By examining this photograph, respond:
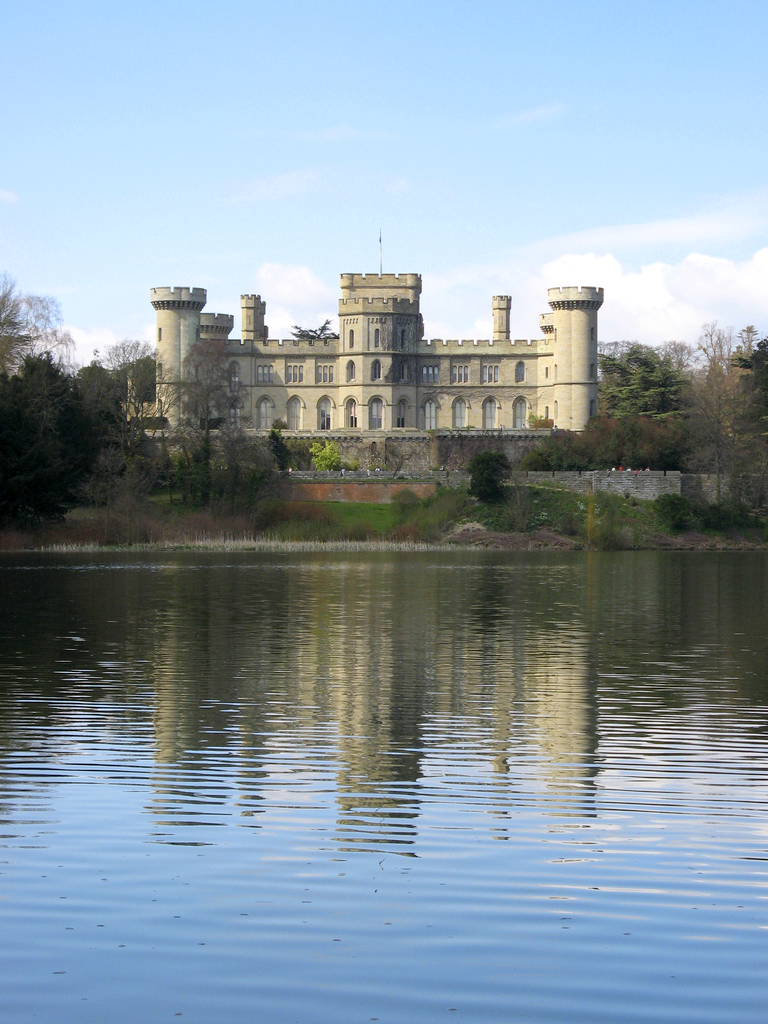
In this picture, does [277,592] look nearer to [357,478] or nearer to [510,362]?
[357,478]

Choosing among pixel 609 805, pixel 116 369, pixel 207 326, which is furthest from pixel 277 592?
pixel 207 326

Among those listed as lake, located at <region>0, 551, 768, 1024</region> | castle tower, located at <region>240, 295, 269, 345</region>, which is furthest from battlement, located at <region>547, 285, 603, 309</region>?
lake, located at <region>0, 551, 768, 1024</region>

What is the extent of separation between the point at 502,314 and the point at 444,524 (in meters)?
32.3

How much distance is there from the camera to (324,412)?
81.4 meters

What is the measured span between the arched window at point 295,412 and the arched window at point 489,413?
11.2m

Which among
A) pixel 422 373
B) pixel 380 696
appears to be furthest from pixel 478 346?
pixel 380 696

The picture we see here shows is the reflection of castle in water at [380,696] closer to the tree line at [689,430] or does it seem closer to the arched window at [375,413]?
the tree line at [689,430]

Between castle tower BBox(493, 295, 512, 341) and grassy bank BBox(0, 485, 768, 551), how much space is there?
1055 inches

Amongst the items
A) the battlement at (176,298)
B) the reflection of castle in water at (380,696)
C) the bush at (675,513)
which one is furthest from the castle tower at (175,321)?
the reflection of castle in water at (380,696)

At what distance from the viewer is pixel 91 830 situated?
25.9 feet

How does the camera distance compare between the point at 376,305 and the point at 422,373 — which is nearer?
the point at 376,305

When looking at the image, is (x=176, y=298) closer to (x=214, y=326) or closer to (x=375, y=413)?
(x=214, y=326)

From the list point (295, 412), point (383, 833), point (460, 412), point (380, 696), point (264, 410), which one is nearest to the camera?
point (383, 833)

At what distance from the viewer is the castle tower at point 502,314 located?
278 feet
